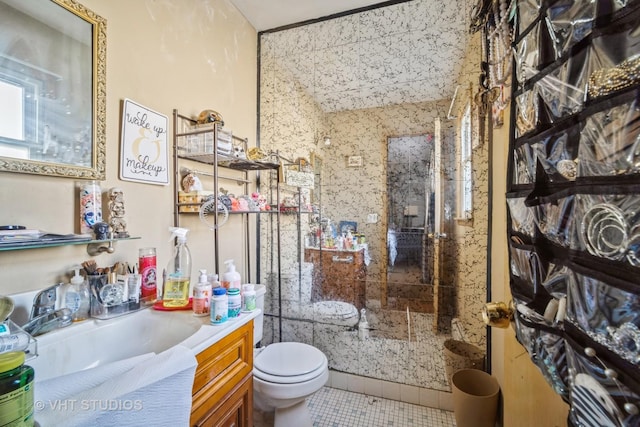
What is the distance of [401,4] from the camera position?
1.77 metres

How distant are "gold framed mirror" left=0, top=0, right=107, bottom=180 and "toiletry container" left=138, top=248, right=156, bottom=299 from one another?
13.9 inches

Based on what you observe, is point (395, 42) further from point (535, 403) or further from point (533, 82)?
point (535, 403)

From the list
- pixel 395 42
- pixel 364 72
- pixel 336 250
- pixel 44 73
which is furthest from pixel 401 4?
pixel 44 73

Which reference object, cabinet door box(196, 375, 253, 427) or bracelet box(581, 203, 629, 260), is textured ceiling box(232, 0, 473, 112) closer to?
bracelet box(581, 203, 629, 260)

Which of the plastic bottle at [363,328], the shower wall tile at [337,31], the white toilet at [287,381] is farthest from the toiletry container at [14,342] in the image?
the shower wall tile at [337,31]

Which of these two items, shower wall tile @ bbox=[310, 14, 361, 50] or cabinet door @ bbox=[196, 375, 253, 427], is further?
shower wall tile @ bbox=[310, 14, 361, 50]

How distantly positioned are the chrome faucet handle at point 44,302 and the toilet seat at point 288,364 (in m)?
0.95

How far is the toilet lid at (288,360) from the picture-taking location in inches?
57.3

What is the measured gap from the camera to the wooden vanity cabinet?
86 centimetres

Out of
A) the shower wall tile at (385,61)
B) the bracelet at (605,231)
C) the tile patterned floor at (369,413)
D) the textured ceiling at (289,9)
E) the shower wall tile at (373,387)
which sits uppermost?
the textured ceiling at (289,9)

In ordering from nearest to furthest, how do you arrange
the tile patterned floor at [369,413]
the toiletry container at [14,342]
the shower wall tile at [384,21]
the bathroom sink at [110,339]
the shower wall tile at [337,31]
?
the toiletry container at [14,342] < the bathroom sink at [110,339] < the tile patterned floor at [369,413] < the shower wall tile at [384,21] < the shower wall tile at [337,31]

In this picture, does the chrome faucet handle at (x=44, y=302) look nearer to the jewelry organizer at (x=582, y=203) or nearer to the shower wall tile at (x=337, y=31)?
the jewelry organizer at (x=582, y=203)

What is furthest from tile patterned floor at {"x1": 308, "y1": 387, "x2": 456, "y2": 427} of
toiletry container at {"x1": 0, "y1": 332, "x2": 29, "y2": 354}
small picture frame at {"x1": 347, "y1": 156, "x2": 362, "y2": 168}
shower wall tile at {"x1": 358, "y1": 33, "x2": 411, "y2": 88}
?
shower wall tile at {"x1": 358, "y1": 33, "x2": 411, "y2": 88}

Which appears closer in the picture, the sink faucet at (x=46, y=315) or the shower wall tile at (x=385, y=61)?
the sink faucet at (x=46, y=315)
